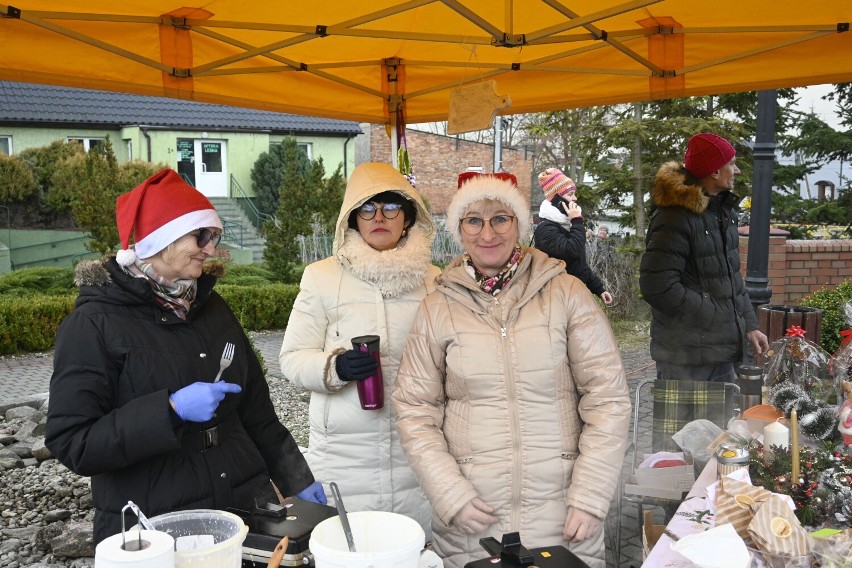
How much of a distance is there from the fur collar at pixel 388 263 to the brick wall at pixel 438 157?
2693 centimetres

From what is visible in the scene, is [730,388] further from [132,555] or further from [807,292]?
[807,292]

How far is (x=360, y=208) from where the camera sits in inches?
117

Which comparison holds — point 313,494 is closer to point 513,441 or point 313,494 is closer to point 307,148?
point 513,441

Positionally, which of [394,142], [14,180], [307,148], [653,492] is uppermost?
[307,148]

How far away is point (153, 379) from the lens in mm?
2133

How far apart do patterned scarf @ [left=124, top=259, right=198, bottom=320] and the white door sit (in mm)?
23405

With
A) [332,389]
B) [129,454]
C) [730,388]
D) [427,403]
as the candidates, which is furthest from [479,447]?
[730,388]

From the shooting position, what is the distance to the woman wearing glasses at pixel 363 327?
113 inches

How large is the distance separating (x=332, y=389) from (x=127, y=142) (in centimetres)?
2340

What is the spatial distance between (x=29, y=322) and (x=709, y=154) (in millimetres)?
10713

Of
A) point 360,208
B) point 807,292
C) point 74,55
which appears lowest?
point 807,292

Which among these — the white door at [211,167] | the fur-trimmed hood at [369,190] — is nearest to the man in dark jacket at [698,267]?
the fur-trimmed hood at [369,190]

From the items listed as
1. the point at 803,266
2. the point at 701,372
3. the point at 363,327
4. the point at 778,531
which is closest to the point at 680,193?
the point at 701,372

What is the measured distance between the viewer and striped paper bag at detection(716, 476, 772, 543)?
183 cm
